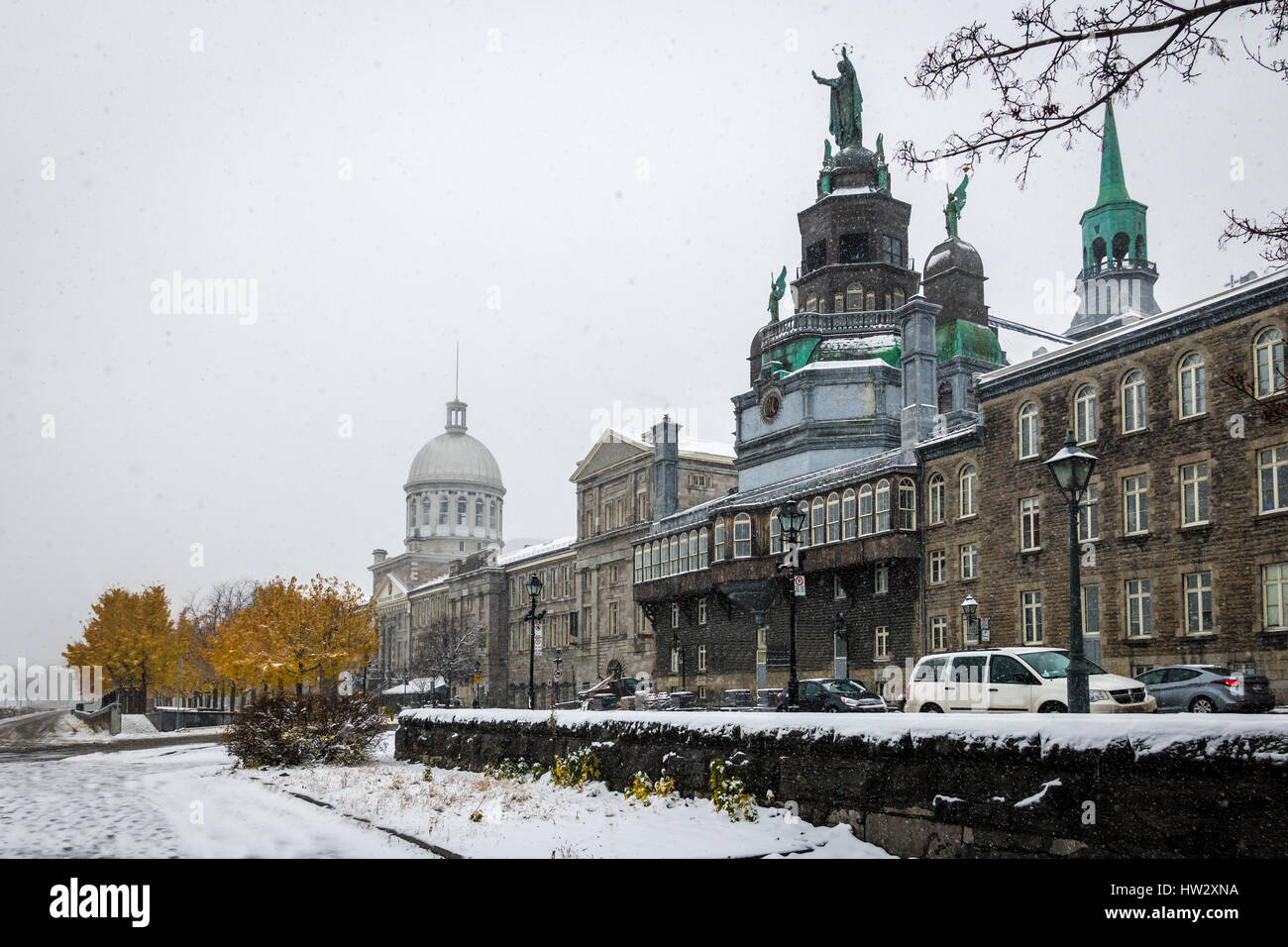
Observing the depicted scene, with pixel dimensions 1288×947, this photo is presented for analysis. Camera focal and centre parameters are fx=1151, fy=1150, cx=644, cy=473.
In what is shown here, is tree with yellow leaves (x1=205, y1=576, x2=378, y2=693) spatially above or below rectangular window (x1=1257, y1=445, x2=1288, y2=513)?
below

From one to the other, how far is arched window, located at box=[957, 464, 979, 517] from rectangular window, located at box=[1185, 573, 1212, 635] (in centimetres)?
918

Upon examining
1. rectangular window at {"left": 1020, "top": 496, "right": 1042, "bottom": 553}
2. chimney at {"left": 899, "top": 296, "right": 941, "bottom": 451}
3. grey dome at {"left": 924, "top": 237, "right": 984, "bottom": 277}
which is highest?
grey dome at {"left": 924, "top": 237, "right": 984, "bottom": 277}

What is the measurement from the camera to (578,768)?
16.4 metres

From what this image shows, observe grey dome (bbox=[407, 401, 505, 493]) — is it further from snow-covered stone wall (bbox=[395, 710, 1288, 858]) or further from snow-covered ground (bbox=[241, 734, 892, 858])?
snow-covered stone wall (bbox=[395, 710, 1288, 858])

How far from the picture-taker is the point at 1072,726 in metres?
8.91

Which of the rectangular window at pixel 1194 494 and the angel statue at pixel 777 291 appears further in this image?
the angel statue at pixel 777 291

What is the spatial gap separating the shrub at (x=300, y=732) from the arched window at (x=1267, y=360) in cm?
2405

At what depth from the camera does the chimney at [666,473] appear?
222 ft

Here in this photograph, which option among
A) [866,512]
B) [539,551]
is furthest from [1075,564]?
[539,551]

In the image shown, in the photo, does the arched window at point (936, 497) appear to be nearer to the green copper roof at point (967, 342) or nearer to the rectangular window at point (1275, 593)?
the rectangular window at point (1275, 593)

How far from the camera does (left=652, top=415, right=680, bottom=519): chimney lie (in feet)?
222

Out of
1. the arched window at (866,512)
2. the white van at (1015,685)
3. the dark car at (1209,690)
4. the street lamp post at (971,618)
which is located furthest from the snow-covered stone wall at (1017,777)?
the arched window at (866,512)

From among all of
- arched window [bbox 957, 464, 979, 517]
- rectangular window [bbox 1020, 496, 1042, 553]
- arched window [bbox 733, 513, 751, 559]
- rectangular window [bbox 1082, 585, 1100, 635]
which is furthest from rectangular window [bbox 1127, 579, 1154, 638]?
arched window [bbox 733, 513, 751, 559]
